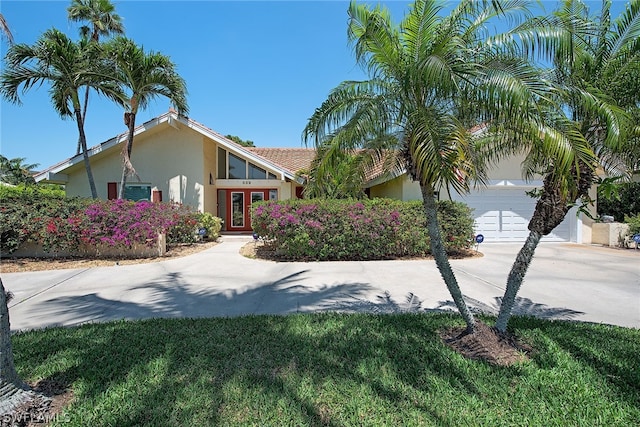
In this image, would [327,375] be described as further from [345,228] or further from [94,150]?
[94,150]

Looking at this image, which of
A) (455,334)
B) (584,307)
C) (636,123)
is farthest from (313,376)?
(584,307)

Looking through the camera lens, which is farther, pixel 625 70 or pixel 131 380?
pixel 625 70

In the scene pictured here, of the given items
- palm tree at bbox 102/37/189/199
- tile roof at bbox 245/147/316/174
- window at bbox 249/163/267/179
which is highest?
palm tree at bbox 102/37/189/199

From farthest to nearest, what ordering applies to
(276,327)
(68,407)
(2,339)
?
1. (276,327)
2. (68,407)
3. (2,339)

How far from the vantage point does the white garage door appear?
14172 millimetres

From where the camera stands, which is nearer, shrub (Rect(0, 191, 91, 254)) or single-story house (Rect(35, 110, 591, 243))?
shrub (Rect(0, 191, 91, 254))

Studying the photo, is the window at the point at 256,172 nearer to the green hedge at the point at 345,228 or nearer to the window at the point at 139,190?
the window at the point at 139,190

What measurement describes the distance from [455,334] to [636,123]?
3455 mm

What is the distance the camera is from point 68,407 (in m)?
2.86

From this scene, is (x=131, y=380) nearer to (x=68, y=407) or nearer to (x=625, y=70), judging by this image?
(x=68, y=407)

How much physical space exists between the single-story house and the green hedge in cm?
298

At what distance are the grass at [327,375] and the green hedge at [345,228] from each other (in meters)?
5.29

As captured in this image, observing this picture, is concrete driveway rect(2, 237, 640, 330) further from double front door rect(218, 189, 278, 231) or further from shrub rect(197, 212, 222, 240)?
double front door rect(218, 189, 278, 231)

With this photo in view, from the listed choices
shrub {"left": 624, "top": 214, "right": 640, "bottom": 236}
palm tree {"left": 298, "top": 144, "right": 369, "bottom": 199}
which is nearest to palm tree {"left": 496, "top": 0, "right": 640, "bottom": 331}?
palm tree {"left": 298, "top": 144, "right": 369, "bottom": 199}
